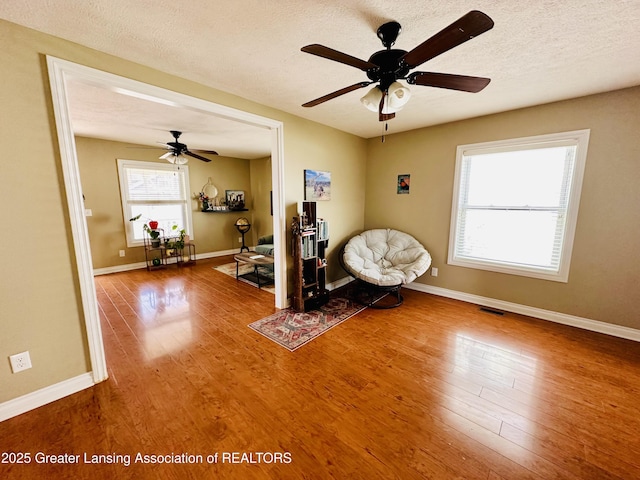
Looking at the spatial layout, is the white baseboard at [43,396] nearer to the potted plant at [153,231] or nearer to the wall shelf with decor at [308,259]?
the wall shelf with decor at [308,259]

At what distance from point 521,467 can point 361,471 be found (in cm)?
86

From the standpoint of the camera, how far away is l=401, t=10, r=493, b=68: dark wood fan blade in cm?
103

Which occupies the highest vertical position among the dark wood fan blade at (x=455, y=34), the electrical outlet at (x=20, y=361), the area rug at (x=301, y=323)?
the dark wood fan blade at (x=455, y=34)

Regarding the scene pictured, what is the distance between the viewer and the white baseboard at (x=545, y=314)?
2645mm

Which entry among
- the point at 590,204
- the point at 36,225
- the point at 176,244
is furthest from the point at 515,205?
the point at 176,244

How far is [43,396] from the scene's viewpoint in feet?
5.82

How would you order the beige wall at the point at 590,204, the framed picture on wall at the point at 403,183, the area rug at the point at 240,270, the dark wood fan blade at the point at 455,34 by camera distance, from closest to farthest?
the dark wood fan blade at the point at 455,34 → the beige wall at the point at 590,204 → the framed picture on wall at the point at 403,183 → the area rug at the point at 240,270

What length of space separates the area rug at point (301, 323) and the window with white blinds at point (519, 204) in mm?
1766

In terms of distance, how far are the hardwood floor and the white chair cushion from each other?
2.13 feet

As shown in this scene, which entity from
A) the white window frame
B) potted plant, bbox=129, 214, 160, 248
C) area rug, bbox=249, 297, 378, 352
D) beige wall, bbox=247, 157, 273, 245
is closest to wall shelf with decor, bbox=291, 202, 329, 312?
area rug, bbox=249, 297, 378, 352

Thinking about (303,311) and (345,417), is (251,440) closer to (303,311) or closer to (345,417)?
(345,417)

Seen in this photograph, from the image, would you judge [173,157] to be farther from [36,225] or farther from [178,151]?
[36,225]

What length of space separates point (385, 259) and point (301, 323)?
1761 mm

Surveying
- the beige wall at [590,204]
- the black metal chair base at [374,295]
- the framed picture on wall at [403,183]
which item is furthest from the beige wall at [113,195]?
the beige wall at [590,204]
